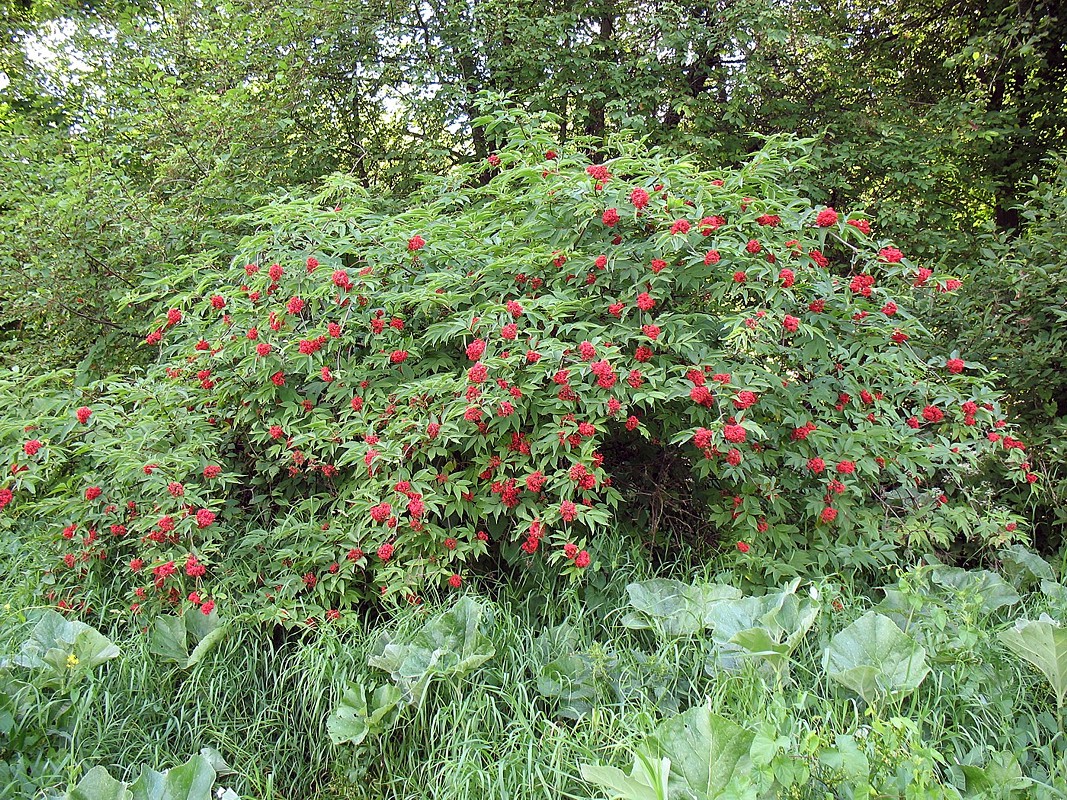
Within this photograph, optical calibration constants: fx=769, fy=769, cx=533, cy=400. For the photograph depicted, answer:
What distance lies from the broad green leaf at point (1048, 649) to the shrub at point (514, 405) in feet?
3.18

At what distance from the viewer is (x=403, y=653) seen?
8.97 feet

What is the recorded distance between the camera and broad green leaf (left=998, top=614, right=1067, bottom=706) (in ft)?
7.50

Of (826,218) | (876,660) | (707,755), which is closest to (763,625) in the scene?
(876,660)

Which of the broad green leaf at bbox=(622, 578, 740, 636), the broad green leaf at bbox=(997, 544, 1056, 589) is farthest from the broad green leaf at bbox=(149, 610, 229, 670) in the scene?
the broad green leaf at bbox=(997, 544, 1056, 589)

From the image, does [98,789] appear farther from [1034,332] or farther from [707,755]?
[1034,332]

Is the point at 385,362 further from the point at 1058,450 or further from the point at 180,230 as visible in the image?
the point at 1058,450

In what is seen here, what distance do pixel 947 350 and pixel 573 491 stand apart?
3.11 metres

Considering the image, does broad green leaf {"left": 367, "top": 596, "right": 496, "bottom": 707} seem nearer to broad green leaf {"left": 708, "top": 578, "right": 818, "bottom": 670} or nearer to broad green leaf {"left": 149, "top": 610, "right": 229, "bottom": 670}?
broad green leaf {"left": 149, "top": 610, "right": 229, "bottom": 670}

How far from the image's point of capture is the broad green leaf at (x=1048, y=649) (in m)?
2.29

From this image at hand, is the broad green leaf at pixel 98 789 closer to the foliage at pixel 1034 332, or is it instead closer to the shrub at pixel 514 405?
the shrub at pixel 514 405

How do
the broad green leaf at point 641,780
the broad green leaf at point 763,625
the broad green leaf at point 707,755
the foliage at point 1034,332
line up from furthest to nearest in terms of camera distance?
1. the foliage at point 1034,332
2. the broad green leaf at point 763,625
3. the broad green leaf at point 707,755
4. the broad green leaf at point 641,780

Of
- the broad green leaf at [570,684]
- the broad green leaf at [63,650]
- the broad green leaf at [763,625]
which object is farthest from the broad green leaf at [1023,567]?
the broad green leaf at [63,650]

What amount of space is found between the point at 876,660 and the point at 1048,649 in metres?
0.49

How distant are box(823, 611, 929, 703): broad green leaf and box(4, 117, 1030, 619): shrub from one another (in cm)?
75
